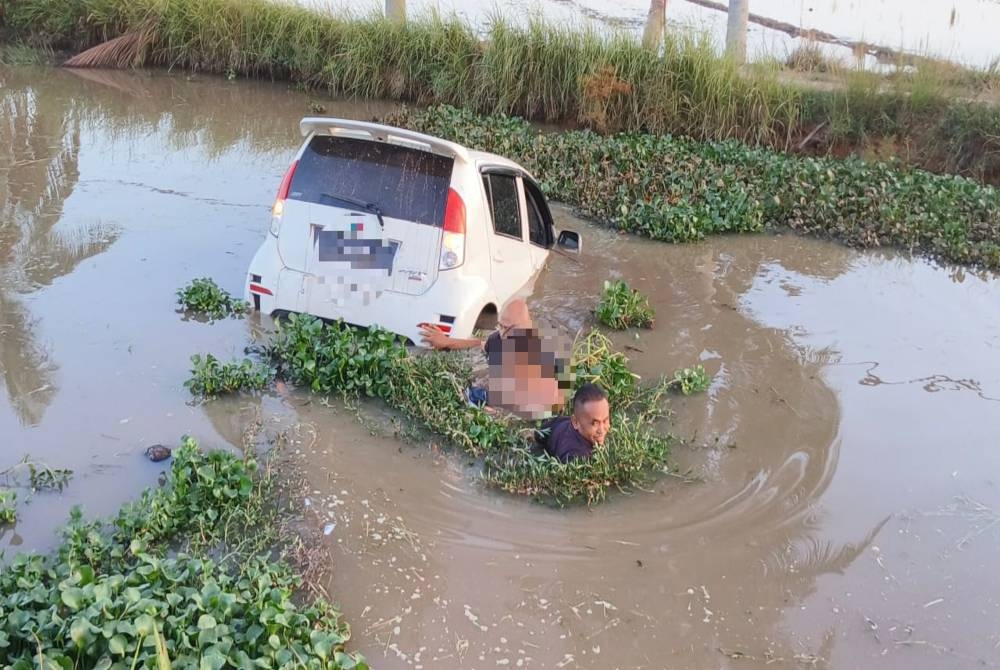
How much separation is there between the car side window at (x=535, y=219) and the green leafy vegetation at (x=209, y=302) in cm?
258

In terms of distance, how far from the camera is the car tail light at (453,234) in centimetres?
670

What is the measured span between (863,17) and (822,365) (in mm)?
16307

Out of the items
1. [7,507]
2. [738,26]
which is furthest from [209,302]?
Answer: [738,26]

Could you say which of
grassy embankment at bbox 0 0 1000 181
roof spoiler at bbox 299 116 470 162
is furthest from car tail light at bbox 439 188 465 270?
grassy embankment at bbox 0 0 1000 181

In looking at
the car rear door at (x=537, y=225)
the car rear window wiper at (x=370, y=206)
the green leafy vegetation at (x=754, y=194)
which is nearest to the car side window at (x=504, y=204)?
the car rear door at (x=537, y=225)

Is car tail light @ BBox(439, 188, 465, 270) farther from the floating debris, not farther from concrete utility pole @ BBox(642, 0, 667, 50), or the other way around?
concrete utility pole @ BBox(642, 0, 667, 50)

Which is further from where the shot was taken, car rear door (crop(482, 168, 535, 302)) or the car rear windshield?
car rear door (crop(482, 168, 535, 302))

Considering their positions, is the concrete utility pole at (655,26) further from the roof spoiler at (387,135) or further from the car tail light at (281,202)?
the car tail light at (281,202)

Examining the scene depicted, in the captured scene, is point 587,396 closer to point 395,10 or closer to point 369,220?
point 369,220

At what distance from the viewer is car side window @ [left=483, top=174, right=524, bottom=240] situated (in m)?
7.36

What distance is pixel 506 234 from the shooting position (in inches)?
301

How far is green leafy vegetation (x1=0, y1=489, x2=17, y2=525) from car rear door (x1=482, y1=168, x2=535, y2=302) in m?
3.65

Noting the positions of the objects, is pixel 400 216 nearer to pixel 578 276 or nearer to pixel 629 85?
pixel 578 276

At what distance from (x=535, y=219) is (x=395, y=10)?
10.2 m
